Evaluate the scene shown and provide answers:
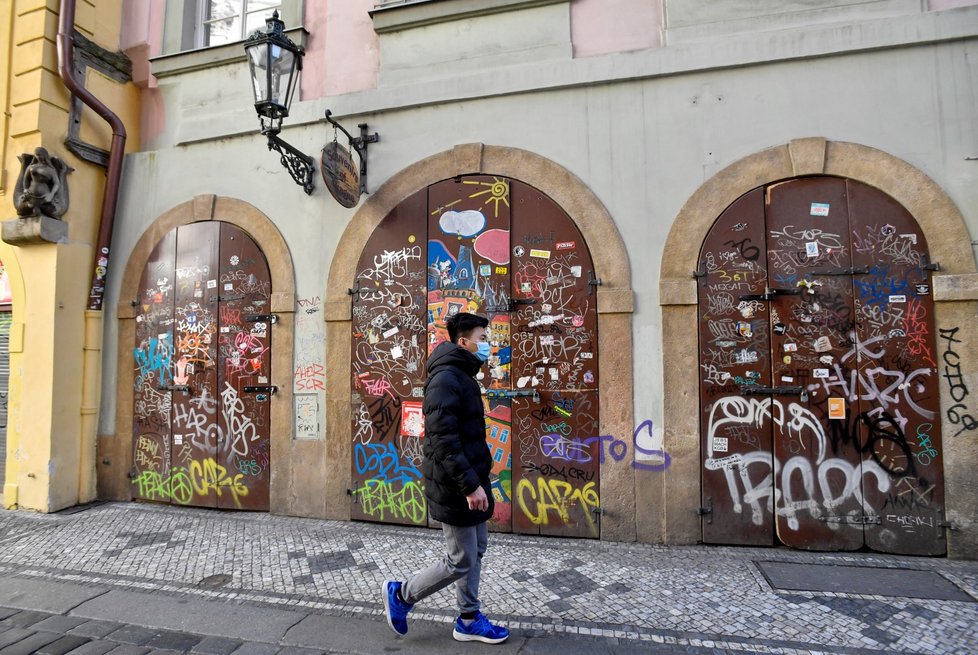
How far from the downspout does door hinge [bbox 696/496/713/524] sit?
6.41 meters

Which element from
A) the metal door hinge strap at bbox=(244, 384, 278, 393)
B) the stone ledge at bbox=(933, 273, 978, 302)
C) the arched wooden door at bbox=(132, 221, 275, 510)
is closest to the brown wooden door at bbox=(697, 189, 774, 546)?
the stone ledge at bbox=(933, 273, 978, 302)

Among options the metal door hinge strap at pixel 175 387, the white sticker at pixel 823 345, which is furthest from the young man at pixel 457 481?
the metal door hinge strap at pixel 175 387

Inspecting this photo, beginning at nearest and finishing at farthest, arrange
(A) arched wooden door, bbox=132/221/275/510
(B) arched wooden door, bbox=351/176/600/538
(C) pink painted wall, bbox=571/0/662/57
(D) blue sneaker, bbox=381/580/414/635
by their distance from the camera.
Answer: (D) blue sneaker, bbox=381/580/414/635 < (B) arched wooden door, bbox=351/176/600/538 < (C) pink painted wall, bbox=571/0/662/57 < (A) arched wooden door, bbox=132/221/275/510

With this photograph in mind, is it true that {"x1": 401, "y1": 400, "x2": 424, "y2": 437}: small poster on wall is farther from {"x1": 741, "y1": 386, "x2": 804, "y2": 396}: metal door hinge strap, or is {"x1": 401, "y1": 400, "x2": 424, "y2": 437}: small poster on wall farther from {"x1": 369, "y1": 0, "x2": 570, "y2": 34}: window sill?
{"x1": 369, "y1": 0, "x2": 570, "y2": 34}: window sill

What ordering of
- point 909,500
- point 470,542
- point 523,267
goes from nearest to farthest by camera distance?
point 470,542, point 909,500, point 523,267

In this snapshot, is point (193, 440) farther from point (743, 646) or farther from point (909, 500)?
point (909, 500)

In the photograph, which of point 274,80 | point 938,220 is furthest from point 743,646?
point 274,80

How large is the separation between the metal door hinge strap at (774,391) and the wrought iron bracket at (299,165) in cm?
458

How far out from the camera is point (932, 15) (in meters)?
4.63

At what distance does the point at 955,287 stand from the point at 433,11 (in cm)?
518

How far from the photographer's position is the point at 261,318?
6016 millimetres

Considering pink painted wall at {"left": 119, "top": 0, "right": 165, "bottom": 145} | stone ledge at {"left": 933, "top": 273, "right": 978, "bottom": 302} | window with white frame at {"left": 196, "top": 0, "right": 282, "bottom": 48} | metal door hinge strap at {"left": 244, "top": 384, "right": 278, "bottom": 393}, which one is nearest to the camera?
stone ledge at {"left": 933, "top": 273, "right": 978, "bottom": 302}

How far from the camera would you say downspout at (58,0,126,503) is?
633 centimetres

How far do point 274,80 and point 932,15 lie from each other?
5.47m
